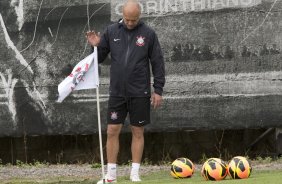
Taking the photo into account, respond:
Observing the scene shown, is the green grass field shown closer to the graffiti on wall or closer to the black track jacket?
→ the black track jacket

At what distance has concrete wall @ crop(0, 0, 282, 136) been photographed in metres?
8.48

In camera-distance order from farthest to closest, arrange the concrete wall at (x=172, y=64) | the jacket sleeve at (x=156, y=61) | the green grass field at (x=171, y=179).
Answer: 1. the concrete wall at (x=172, y=64)
2. the jacket sleeve at (x=156, y=61)
3. the green grass field at (x=171, y=179)

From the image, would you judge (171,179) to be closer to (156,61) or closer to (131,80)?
(131,80)

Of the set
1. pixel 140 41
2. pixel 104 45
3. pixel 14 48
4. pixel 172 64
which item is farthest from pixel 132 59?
pixel 14 48

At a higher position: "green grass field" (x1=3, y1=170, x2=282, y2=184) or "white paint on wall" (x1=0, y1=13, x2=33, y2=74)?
"white paint on wall" (x1=0, y1=13, x2=33, y2=74)

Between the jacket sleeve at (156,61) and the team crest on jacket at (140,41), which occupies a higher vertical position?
the team crest on jacket at (140,41)

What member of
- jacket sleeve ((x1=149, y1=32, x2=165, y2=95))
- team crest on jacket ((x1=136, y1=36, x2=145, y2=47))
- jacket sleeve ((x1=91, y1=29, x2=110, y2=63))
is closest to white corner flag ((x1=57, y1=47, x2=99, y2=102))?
jacket sleeve ((x1=91, y1=29, x2=110, y2=63))

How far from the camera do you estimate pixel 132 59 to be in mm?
6730

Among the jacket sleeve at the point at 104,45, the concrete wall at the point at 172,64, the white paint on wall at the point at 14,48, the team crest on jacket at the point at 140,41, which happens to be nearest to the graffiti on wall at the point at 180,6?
the concrete wall at the point at 172,64

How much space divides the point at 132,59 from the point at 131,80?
195 millimetres

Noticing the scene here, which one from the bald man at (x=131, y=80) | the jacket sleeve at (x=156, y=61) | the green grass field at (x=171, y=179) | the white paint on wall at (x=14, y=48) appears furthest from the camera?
the white paint on wall at (x=14, y=48)

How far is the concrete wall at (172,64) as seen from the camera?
334 inches

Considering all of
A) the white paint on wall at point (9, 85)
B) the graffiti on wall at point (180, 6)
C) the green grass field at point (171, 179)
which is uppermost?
the graffiti on wall at point (180, 6)

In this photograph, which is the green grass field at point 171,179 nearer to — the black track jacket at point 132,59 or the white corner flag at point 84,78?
the black track jacket at point 132,59
